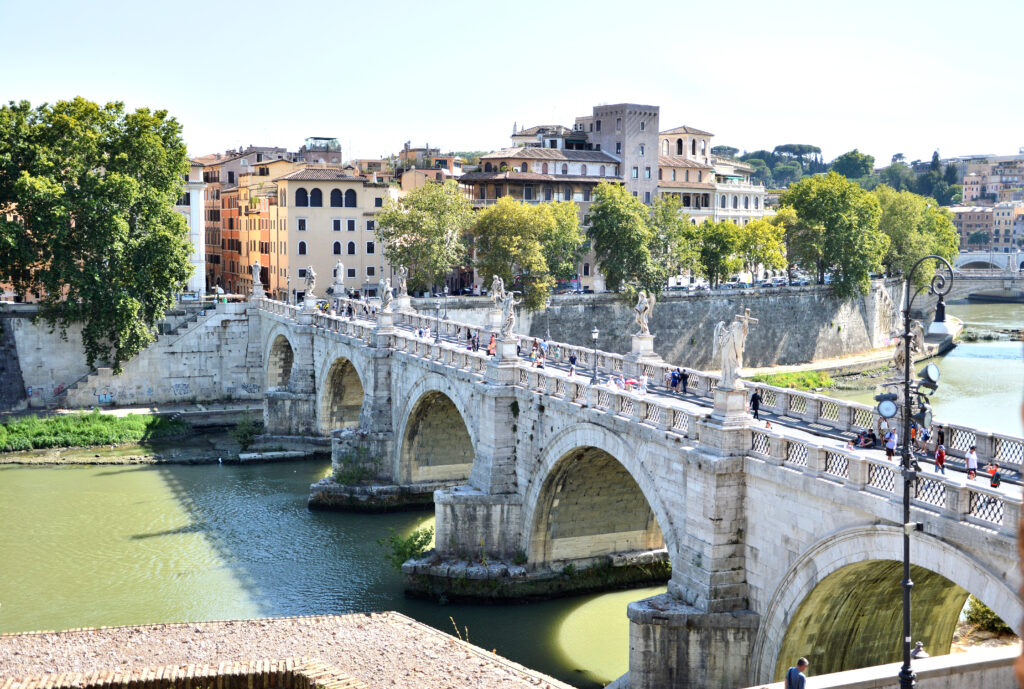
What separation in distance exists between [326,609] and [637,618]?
10.5 metres

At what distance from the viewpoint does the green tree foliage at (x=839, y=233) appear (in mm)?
71812

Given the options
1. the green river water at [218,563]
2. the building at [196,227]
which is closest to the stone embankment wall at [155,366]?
the building at [196,227]

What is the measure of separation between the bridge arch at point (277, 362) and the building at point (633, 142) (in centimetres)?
3023

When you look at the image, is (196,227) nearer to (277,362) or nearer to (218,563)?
(277,362)

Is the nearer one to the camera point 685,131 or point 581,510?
point 581,510

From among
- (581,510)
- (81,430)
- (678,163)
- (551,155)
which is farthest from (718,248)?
(581,510)

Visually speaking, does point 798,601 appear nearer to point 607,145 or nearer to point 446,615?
point 446,615

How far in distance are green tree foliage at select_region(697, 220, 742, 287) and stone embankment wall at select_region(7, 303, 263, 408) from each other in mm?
28115

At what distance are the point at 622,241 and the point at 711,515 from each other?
143 ft

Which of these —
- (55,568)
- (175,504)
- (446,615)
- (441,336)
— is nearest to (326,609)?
(446,615)

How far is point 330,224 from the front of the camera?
65.8 m

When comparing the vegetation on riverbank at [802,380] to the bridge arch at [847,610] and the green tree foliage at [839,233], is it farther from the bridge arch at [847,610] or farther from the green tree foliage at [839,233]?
the bridge arch at [847,610]

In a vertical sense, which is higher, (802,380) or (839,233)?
(839,233)

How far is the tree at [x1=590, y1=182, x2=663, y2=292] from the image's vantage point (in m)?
63.5
